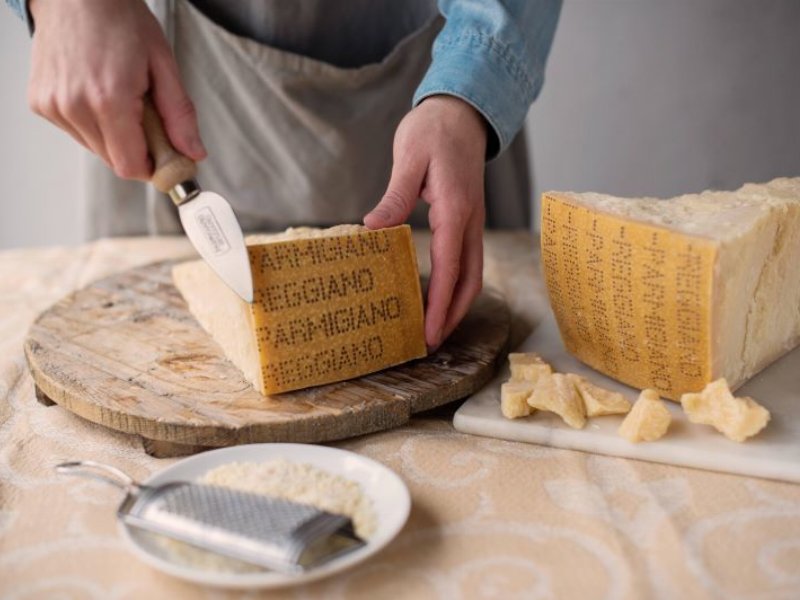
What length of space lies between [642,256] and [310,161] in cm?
94

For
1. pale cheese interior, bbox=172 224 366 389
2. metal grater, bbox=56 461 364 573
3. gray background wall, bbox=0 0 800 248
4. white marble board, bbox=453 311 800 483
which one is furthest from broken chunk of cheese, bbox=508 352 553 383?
gray background wall, bbox=0 0 800 248

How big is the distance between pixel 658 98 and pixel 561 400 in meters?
1.99

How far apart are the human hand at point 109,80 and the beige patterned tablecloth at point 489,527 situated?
0.37 m

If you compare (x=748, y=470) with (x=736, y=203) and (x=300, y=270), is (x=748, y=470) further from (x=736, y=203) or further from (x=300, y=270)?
(x=300, y=270)

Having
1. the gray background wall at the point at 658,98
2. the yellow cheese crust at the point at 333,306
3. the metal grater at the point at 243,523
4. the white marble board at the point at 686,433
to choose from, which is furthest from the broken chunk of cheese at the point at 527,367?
the gray background wall at the point at 658,98

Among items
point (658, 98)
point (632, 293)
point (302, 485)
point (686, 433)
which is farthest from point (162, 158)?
point (658, 98)

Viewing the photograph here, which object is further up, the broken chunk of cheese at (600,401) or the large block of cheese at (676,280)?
the large block of cheese at (676,280)

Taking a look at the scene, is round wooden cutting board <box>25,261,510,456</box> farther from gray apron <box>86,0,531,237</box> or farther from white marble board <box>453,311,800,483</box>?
gray apron <box>86,0,531,237</box>

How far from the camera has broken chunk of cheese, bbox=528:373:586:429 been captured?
1.04 m

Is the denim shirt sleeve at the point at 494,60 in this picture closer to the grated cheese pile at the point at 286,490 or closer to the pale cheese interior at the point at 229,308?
the pale cheese interior at the point at 229,308

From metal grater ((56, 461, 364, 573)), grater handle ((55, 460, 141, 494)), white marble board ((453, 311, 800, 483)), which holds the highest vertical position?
metal grater ((56, 461, 364, 573))

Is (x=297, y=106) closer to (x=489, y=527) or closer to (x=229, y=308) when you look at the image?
(x=229, y=308)

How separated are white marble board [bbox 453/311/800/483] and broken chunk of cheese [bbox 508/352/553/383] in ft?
0.10

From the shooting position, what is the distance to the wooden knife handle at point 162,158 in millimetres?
1141
